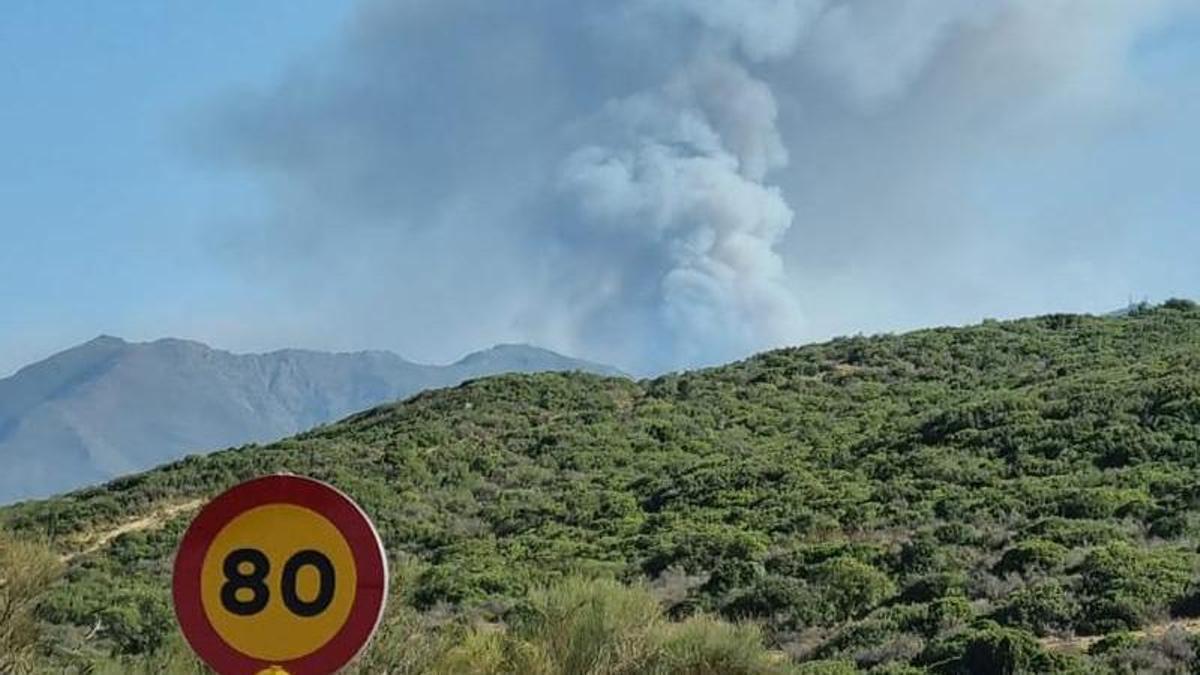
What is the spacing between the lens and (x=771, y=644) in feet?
48.3

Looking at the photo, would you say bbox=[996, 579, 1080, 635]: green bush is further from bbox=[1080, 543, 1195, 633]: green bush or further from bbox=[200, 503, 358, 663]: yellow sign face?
bbox=[200, 503, 358, 663]: yellow sign face

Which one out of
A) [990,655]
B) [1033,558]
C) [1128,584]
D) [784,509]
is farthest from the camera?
[784,509]

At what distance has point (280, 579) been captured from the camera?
4.09 m

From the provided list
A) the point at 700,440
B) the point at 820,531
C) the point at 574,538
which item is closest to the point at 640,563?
the point at 820,531

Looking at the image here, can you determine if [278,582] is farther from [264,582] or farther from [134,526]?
[134,526]

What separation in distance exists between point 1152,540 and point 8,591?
1344 cm

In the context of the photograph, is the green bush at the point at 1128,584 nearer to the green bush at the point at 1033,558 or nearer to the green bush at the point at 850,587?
the green bush at the point at 1033,558

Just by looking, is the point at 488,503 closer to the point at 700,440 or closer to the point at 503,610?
the point at 700,440

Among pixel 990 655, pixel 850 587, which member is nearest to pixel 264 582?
pixel 990 655

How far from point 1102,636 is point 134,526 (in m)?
25.8

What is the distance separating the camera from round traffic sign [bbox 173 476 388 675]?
13.3 feet

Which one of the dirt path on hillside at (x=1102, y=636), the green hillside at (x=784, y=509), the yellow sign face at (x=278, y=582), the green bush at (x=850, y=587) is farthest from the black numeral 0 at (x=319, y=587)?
the green bush at (x=850, y=587)

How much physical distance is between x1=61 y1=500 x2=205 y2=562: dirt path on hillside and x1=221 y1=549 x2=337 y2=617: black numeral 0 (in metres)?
28.2

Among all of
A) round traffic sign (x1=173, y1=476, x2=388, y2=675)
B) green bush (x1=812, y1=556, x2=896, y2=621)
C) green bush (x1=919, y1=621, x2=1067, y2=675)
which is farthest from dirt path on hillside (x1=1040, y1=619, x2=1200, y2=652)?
round traffic sign (x1=173, y1=476, x2=388, y2=675)
